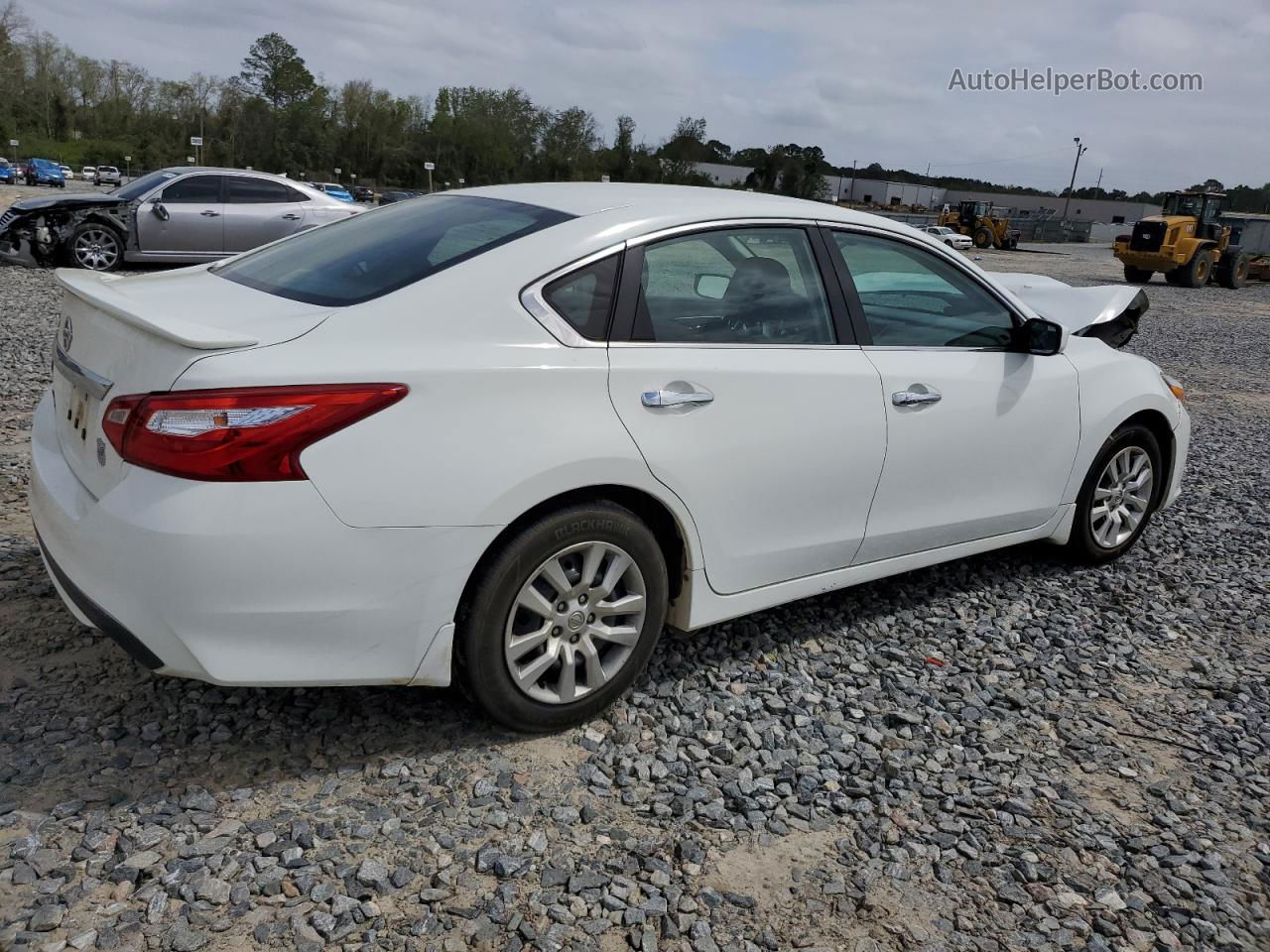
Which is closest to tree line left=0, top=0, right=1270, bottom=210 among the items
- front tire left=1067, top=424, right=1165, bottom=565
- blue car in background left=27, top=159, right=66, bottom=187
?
blue car in background left=27, top=159, right=66, bottom=187

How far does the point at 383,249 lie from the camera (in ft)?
10.5

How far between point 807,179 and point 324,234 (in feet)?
304

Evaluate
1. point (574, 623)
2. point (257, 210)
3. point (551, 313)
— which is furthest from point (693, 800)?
point (257, 210)

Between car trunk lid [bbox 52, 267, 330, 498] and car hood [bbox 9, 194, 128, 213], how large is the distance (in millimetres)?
11149

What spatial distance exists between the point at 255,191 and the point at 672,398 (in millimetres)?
12500

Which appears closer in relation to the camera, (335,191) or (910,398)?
(910,398)

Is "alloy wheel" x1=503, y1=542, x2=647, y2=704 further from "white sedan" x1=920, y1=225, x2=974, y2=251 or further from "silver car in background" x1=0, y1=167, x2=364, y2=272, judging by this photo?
"white sedan" x1=920, y1=225, x2=974, y2=251

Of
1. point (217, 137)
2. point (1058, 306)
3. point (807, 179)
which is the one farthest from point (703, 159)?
point (1058, 306)

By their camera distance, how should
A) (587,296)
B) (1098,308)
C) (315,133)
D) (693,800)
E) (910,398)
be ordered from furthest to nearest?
(315,133) < (1098,308) < (910,398) < (587,296) < (693,800)

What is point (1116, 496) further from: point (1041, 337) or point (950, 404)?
point (950, 404)

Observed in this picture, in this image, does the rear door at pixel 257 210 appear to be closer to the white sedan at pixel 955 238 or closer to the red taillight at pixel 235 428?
the red taillight at pixel 235 428

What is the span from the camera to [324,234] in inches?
143

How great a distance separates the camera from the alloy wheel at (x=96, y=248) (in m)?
12.8

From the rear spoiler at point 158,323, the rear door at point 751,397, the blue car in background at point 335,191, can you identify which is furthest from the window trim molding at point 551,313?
the blue car in background at point 335,191
